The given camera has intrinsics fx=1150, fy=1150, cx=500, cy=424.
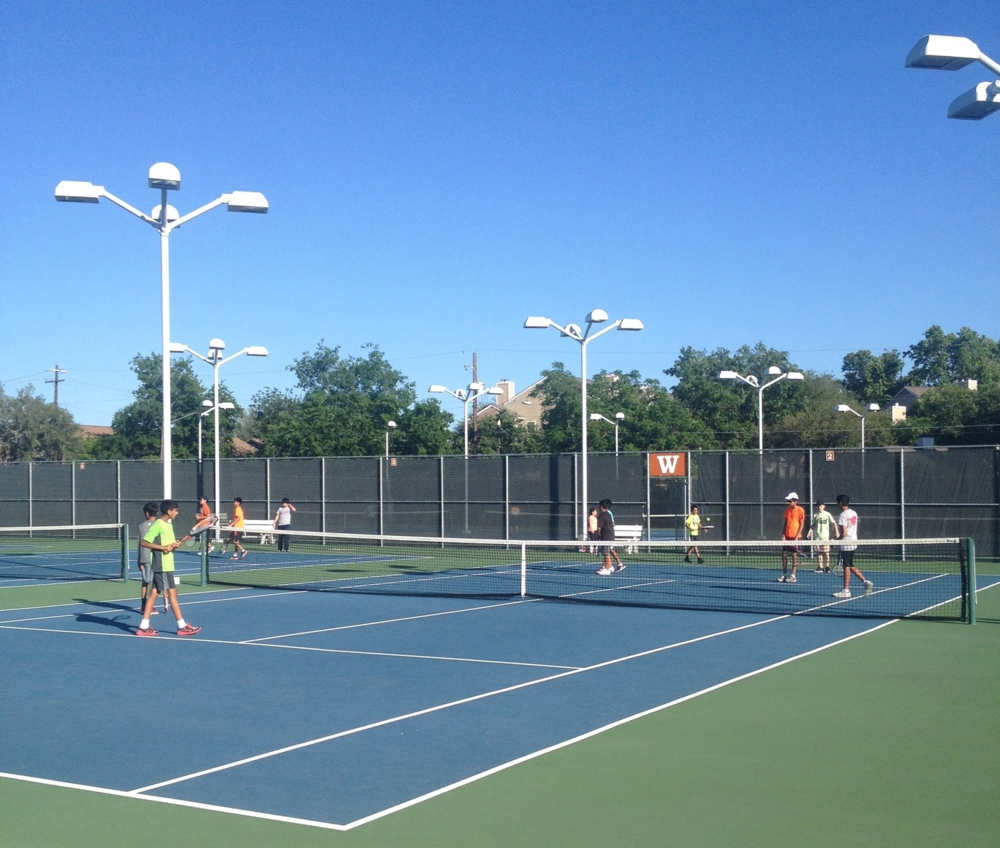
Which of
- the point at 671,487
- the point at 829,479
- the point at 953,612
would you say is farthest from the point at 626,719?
the point at 671,487

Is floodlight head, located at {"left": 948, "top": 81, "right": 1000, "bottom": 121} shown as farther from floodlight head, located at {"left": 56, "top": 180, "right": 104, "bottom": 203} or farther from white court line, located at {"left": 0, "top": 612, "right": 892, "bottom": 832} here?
floodlight head, located at {"left": 56, "top": 180, "right": 104, "bottom": 203}

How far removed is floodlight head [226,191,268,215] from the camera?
1875 cm

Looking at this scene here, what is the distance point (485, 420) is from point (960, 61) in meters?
59.5

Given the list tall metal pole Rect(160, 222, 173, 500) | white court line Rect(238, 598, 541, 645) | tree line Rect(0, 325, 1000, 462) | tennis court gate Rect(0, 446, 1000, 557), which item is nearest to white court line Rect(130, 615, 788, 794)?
white court line Rect(238, 598, 541, 645)

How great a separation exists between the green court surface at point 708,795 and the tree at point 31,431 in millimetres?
66456

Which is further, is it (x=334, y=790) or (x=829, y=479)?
(x=829, y=479)

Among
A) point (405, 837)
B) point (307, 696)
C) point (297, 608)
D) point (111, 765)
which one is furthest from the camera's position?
point (297, 608)

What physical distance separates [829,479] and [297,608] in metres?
15.7

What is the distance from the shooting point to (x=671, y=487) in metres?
Answer: 31.9

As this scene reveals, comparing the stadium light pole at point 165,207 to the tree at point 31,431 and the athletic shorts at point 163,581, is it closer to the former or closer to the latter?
the athletic shorts at point 163,581

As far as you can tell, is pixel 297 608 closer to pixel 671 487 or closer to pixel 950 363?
pixel 671 487

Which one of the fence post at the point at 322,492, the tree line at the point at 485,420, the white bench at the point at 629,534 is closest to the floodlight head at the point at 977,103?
the white bench at the point at 629,534

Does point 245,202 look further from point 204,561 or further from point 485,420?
point 485,420

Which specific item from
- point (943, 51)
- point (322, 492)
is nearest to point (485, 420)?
point (322, 492)
